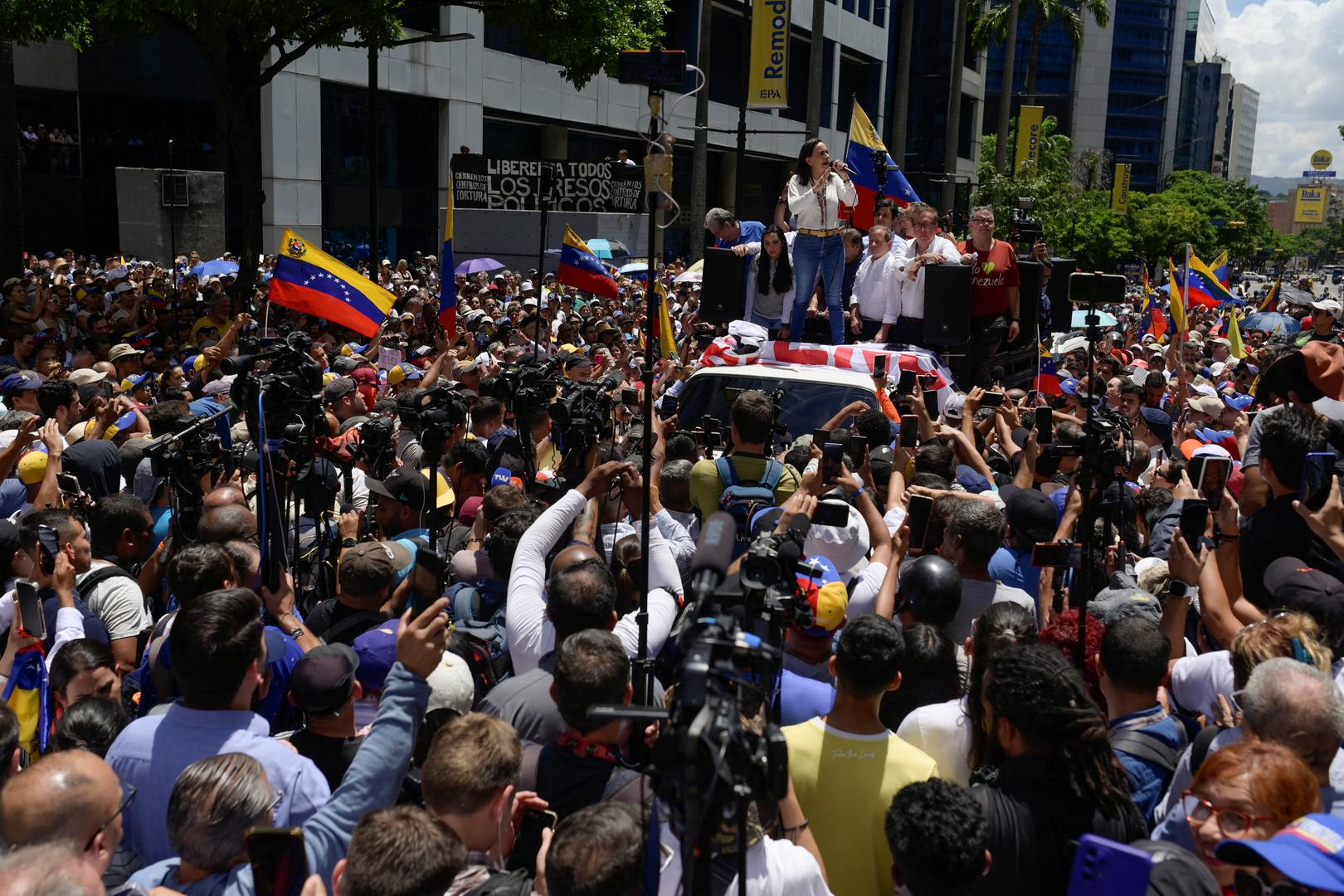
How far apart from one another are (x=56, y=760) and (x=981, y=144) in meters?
62.7

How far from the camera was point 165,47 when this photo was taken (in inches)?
1214

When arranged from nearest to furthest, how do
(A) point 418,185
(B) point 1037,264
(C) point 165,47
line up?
(B) point 1037,264
(C) point 165,47
(A) point 418,185

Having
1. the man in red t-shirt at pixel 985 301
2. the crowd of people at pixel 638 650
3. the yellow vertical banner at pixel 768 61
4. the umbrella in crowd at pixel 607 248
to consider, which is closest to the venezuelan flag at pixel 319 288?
the crowd of people at pixel 638 650

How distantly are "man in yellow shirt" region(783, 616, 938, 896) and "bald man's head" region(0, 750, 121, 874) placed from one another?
5.86ft

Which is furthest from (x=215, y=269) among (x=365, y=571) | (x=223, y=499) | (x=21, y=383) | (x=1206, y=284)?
(x=1206, y=284)

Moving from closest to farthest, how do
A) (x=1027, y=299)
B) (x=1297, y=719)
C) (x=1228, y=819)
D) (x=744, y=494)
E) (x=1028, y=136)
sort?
(x=1228, y=819) → (x=1297, y=719) → (x=744, y=494) → (x=1027, y=299) → (x=1028, y=136)

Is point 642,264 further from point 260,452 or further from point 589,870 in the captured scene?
point 589,870

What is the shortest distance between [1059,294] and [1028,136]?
31.3m

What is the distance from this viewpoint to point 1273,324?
2094cm

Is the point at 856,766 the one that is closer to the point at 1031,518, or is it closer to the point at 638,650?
the point at 638,650

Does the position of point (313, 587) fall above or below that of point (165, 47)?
below

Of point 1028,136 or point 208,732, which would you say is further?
point 1028,136

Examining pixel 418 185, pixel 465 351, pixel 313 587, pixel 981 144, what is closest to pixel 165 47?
pixel 418 185

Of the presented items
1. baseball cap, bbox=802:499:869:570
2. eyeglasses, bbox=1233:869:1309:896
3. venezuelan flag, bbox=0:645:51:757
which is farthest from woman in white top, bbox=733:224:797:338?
eyeglasses, bbox=1233:869:1309:896
